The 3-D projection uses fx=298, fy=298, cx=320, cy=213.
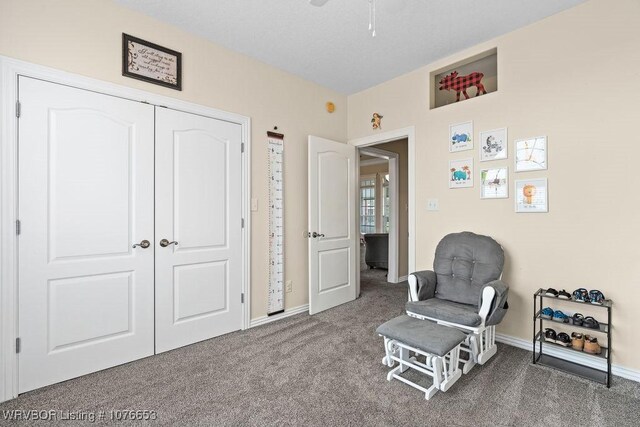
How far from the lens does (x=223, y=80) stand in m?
2.91

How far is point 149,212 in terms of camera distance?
246 centimetres

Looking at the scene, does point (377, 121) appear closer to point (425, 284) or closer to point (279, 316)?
point (425, 284)

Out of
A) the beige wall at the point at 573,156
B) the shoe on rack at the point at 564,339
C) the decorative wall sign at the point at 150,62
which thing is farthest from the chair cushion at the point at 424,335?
the decorative wall sign at the point at 150,62

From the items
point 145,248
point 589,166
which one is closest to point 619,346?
point 589,166

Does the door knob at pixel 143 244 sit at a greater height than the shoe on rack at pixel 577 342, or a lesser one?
greater

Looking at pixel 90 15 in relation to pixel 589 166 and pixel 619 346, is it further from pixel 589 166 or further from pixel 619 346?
pixel 619 346

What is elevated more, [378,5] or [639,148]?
[378,5]

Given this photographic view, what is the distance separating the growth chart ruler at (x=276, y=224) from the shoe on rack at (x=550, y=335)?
242cm

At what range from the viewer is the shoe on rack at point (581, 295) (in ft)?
7.06

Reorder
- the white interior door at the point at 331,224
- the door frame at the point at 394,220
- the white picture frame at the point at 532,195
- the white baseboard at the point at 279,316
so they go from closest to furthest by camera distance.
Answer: the white picture frame at the point at 532,195 < the white baseboard at the point at 279,316 < the white interior door at the point at 331,224 < the door frame at the point at 394,220

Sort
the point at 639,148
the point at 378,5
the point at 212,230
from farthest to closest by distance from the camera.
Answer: the point at 212,230, the point at 378,5, the point at 639,148

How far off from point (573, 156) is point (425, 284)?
1541 mm

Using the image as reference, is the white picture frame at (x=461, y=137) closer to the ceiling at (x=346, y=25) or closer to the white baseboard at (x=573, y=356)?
the ceiling at (x=346, y=25)

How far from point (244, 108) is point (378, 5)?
1.53 m
